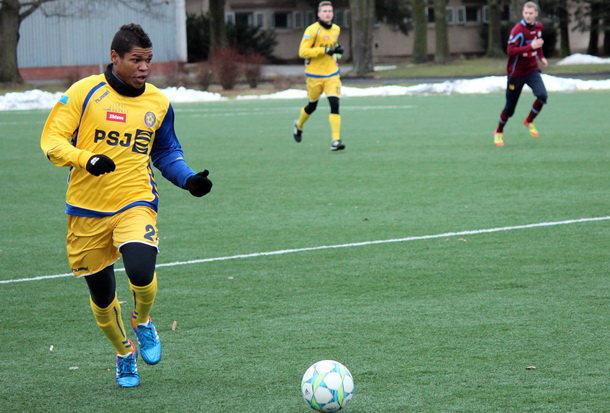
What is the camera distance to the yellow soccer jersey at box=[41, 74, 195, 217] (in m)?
5.26

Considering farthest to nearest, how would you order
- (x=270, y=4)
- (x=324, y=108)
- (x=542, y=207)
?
(x=270, y=4) < (x=324, y=108) < (x=542, y=207)

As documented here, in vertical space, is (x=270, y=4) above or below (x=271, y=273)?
above

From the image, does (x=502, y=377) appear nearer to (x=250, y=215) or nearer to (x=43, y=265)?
(x=43, y=265)

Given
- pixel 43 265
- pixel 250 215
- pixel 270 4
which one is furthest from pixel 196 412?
pixel 270 4

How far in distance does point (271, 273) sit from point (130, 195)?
2716mm

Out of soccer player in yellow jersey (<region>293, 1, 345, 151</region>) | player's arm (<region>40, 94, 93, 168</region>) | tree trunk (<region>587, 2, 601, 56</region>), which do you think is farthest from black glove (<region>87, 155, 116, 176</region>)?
tree trunk (<region>587, 2, 601, 56</region>)

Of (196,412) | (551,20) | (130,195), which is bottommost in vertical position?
(196,412)

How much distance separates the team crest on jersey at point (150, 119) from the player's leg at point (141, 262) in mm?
463

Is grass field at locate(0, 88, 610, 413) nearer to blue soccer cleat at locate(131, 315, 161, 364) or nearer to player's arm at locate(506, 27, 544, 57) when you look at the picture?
blue soccer cleat at locate(131, 315, 161, 364)

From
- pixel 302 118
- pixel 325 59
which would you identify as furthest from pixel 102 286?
pixel 302 118

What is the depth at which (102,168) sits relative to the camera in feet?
15.8

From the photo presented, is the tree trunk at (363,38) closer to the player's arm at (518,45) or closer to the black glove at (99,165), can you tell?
the player's arm at (518,45)

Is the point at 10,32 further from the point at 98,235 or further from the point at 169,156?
the point at 98,235

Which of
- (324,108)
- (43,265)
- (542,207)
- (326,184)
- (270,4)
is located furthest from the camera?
(270,4)
